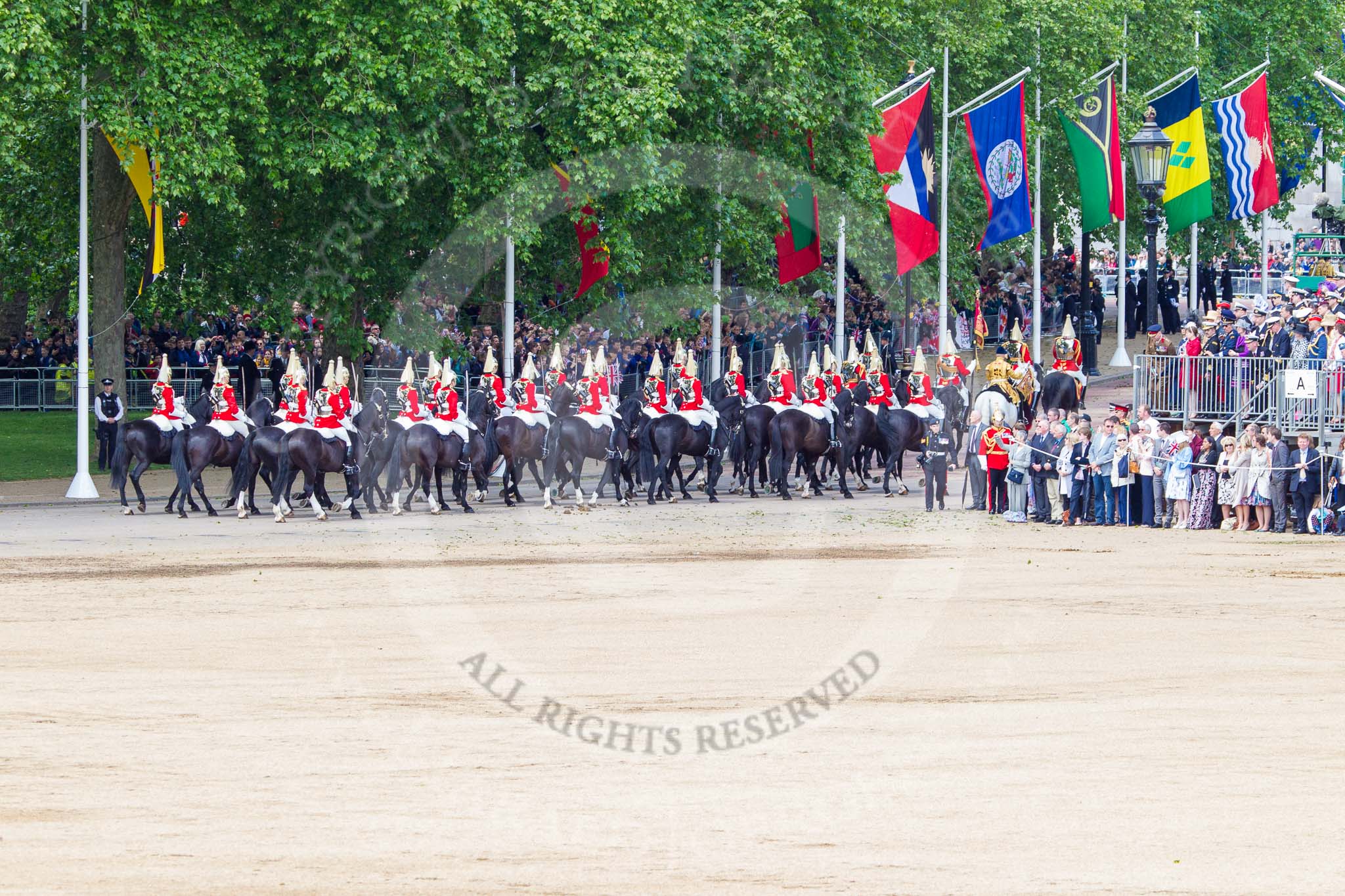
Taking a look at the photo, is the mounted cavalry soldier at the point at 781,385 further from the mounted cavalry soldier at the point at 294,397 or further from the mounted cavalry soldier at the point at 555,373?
the mounted cavalry soldier at the point at 294,397

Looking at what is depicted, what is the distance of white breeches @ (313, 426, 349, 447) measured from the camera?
25.9 m

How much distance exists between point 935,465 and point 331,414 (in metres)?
7.91

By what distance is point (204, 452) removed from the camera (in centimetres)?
2634

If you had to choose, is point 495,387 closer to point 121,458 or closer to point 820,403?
→ point 820,403

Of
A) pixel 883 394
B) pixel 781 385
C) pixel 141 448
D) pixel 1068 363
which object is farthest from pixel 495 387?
pixel 1068 363

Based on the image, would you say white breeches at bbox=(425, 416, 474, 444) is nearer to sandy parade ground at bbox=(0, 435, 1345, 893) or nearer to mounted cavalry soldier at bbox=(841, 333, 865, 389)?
sandy parade ground at bbox=(0, 435, 1345, 893)

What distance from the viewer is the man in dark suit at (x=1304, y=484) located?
23328 millimetres

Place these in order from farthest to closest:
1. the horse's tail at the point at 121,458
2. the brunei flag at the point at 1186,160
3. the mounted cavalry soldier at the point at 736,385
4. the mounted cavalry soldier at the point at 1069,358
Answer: the brunei flag at the point at 1186,160, the mounted cavalry soldier at the point at 1069,358, the mounted cavalry soldier at the point at 736,385, the horse's tail at the point at 121,458

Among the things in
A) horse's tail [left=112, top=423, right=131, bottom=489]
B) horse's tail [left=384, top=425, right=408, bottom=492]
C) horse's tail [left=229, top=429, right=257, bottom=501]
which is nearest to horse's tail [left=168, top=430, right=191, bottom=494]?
horse's tail [left=229, top=429, right=257, bottom=501]

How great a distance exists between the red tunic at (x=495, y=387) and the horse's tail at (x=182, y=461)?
14.0ft

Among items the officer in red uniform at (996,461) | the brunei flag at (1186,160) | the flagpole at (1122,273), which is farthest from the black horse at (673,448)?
the flagpole at (1122,273)

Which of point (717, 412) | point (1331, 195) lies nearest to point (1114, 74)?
point (1331, 195)

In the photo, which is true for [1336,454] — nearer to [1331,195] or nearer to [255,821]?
[255,821]

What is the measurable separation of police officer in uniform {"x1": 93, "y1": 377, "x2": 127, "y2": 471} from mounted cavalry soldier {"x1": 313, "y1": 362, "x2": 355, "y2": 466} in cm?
682
